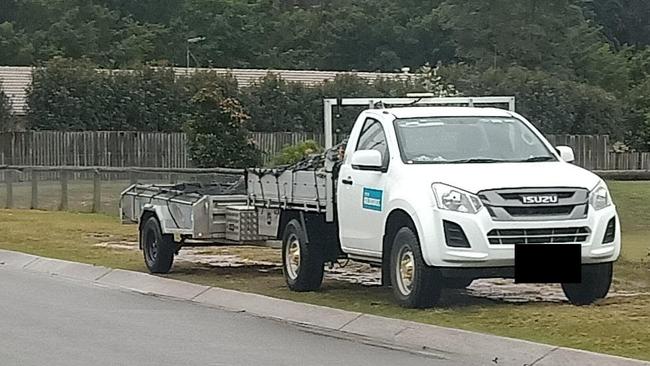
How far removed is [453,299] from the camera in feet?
45.4

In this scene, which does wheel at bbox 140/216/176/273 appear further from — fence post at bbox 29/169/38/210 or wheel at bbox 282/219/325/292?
fence post at bbox 29/169/38/210

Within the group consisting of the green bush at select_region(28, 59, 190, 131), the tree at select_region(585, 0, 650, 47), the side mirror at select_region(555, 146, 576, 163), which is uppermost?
the tree at select_region(585, 0, 650, 47)

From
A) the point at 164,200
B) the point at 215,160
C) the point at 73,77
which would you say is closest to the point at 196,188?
the point at 164,200

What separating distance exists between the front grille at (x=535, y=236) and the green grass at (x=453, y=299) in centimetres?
70

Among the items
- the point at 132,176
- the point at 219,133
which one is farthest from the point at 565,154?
the point at 219,133

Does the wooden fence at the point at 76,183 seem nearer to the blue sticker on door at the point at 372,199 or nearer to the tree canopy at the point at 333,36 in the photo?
the blue sticker on door at the point at 372,199

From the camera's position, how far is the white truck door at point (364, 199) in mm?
13195

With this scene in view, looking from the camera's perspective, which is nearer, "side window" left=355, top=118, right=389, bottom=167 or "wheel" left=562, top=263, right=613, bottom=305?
"wheel" left=562, top=263, right=613, bottom=305

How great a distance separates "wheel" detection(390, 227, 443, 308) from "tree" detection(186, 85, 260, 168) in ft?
81.1

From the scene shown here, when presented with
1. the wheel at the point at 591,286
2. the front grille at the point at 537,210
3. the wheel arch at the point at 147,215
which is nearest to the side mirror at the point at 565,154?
the wheel at the point at 591,286

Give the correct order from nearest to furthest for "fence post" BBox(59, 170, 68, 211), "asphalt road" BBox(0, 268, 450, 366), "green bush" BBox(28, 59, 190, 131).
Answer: "asphalt road" BBox(0, 268, 450, 366) < "fence post" BBox(59, 170, 68, 211) < "green bush" BBox(28, 59, 190, 131)

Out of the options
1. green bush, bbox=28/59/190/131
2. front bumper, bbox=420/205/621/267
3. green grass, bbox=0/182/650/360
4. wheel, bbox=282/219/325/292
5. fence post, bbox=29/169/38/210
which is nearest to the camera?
green grass, bbox=0/182/650/360

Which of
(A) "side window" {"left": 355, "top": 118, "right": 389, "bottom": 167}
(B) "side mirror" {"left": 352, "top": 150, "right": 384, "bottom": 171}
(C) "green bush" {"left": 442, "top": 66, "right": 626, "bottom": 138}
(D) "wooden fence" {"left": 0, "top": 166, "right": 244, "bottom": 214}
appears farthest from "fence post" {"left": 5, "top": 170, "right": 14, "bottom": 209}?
(C) "green bush" {"left": 442, "top": 66, "right": 626, "bottom": 138}

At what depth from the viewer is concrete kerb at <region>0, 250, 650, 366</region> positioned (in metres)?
10.3
